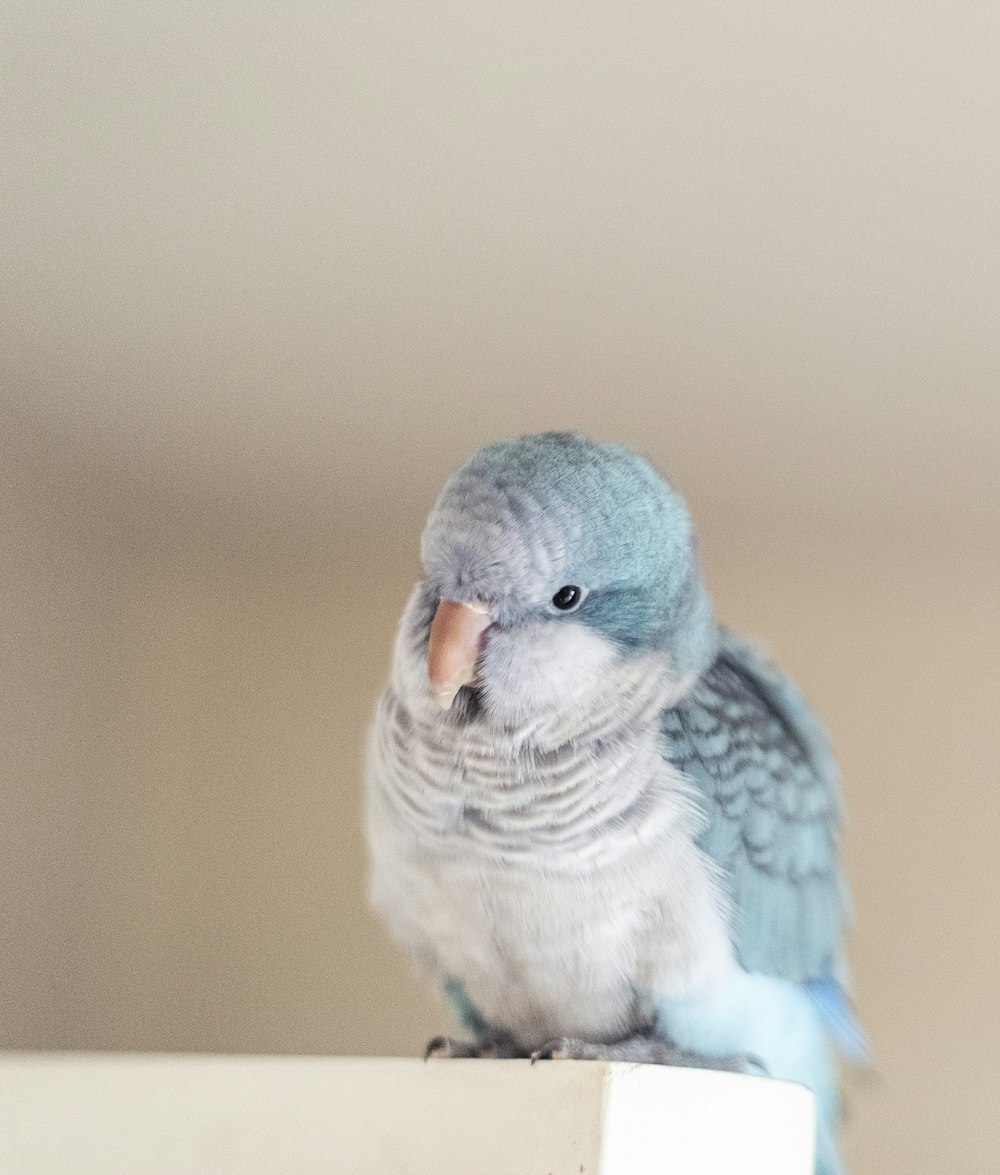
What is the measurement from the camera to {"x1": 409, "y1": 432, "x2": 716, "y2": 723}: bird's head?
2.93 feet

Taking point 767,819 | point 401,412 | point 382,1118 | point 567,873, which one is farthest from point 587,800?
point 401,412

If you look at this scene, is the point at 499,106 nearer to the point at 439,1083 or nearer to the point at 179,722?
the point at 439,1083

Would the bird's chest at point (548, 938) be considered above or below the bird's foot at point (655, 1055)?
above

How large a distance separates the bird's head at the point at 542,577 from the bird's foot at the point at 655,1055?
0.23 meters

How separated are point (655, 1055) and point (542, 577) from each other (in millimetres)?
352

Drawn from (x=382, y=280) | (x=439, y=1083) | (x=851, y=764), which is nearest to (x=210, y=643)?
(x=382, y=280)

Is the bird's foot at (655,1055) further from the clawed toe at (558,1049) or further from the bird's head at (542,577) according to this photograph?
the bird's head at (542,577)

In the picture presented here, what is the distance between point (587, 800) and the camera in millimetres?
889

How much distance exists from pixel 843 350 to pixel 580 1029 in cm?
67

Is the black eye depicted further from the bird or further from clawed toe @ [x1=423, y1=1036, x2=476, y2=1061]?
clawed toe @ [x1=423, y1=1036, x2=476, y2=1061]

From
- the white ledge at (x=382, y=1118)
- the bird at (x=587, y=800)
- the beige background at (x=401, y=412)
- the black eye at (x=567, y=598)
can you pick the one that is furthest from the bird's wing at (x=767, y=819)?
the beige background at (x=401, y=412)

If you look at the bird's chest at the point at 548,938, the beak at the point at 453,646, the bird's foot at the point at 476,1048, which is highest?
the beak at the point at 453,646

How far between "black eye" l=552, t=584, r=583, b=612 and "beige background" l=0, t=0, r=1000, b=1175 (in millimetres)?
331

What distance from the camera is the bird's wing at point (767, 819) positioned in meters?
0.92
